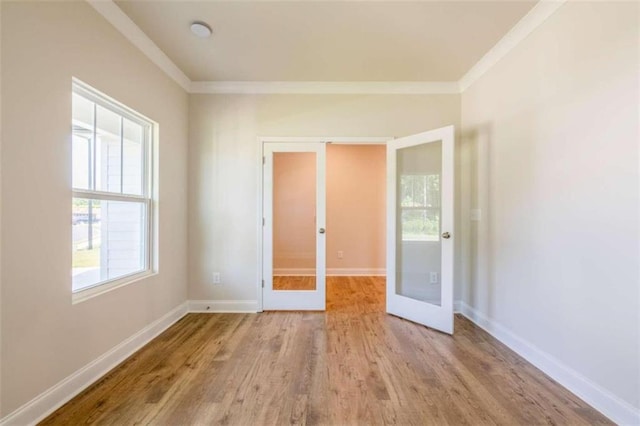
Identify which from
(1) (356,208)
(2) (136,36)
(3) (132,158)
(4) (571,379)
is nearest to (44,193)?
(3) (132,158)

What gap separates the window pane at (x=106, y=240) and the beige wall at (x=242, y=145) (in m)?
0.74

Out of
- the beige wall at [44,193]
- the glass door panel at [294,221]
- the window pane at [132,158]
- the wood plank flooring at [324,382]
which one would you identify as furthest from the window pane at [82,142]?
the glass door panel at [294,221]

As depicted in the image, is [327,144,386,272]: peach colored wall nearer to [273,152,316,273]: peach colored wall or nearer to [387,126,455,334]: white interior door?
[273,152,316,273]: peach colored wall

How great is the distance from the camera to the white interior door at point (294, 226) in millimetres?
3293

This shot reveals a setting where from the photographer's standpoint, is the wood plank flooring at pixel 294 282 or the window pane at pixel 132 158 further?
the wood plank flooring at pixel 294 282

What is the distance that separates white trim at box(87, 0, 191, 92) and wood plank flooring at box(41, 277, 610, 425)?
2.50 metres

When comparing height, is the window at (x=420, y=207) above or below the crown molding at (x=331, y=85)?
below

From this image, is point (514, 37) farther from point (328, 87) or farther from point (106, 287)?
point (106, 287)

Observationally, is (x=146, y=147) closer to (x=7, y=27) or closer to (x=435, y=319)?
(x=7, y=27)

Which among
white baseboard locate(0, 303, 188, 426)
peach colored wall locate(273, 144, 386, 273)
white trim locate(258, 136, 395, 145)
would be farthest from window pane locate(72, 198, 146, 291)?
peach colored wall locate(273, 144, 386, 273)

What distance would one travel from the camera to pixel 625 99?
5.05 feet

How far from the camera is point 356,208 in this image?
203 inches

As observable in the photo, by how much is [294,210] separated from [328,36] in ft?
5.90

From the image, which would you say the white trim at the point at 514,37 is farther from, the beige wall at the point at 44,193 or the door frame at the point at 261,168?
the beige wall at the point at 44,193
